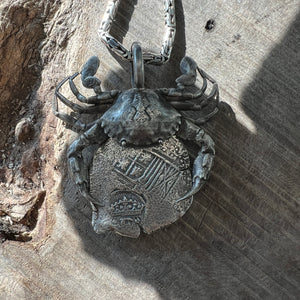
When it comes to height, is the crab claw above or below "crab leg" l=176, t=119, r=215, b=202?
below

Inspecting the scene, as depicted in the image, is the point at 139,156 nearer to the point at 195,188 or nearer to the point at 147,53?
the point at 195,188

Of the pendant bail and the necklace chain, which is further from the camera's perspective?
the necklace chain

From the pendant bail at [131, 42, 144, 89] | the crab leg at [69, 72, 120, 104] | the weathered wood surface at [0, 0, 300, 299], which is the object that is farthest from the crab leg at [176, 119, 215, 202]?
the crab leg at [69, 72, 120, 104]

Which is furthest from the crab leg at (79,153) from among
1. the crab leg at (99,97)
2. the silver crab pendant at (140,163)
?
the crab leg at (99,97)

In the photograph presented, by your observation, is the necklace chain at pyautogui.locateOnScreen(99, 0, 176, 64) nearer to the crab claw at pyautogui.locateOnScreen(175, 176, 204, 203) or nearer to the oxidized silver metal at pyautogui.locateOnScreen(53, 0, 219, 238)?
the oxidized silver metal at pyautogui.locateOnScreen(53, 0, 219, 238)

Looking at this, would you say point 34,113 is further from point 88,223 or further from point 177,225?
point 177,225

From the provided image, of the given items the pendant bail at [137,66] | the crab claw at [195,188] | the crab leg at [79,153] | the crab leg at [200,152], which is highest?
the pendant bail at [137,66]

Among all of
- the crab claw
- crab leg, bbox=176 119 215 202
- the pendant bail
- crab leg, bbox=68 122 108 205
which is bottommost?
crab leg, bbox=68 122 108 205

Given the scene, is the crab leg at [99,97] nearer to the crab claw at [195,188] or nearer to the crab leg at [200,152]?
the crab leg at [200,152]
